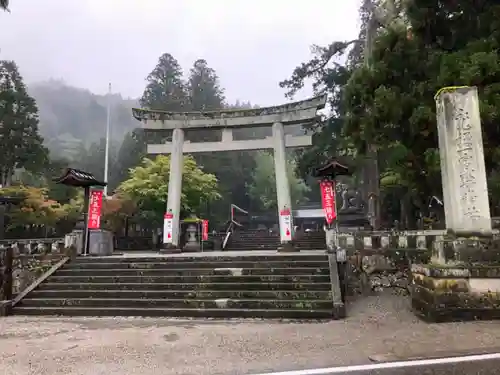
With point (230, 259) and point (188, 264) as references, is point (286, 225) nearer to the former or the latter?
point (230, 259)

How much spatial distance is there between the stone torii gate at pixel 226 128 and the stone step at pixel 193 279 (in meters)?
6.80

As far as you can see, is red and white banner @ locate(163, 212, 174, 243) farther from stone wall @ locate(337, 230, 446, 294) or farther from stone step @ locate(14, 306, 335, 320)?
stone step @ locate(14, 306, 335, 320)

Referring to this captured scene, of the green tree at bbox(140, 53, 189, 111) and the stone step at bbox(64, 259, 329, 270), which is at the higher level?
the green tree at bbox(140, 53, 189, 111)

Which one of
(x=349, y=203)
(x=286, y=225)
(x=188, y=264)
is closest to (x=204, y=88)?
(x=349, y=203)

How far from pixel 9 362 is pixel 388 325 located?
5.56 meters

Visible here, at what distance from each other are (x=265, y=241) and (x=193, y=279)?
54.4 feet

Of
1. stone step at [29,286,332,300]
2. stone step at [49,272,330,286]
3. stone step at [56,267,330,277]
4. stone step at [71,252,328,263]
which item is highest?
stone step at [71,252,328,263]

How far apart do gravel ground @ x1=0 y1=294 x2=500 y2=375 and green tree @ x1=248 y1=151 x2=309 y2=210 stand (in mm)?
35020

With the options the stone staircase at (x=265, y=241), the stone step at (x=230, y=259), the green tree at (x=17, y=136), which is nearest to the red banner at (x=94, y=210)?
the stone step at (x=230, y=259)

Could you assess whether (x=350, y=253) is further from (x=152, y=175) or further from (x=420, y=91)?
(x=152, y=175)

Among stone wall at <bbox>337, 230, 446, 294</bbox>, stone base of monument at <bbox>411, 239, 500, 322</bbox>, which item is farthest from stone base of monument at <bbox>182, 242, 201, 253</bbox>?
stone base of monument at <bbox>411, 239, 500, 322</bbox>

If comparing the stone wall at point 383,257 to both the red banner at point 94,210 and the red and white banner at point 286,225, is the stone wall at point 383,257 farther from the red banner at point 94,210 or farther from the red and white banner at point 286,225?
the red banner at point 94,210

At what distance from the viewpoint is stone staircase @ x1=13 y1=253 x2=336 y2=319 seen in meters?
8.43

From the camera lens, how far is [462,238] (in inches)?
285
